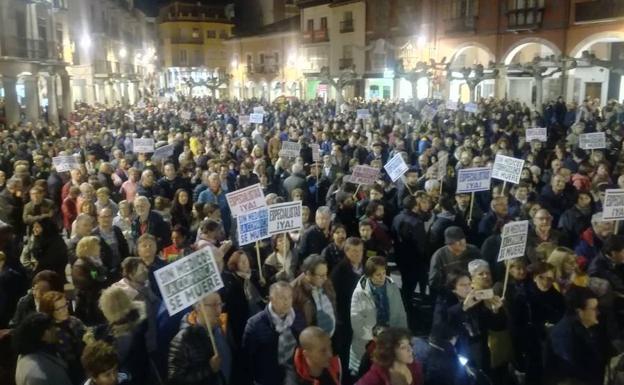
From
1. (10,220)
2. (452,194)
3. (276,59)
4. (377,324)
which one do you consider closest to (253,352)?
(377,324)

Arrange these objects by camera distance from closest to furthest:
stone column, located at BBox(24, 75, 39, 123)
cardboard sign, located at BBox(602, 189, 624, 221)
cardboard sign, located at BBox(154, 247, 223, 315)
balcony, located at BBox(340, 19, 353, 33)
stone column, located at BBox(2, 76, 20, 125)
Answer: cardboard sign, located at BBox(154, 247, 223, 315), cardboard sign, located at BBox(602, 189, 624, 221), stone column, located at BBox(2, 76, 20, 125), stone column, located at BBox(24, 75, 39, 123), balcony, located at BBox(340, 19, 353, 33)

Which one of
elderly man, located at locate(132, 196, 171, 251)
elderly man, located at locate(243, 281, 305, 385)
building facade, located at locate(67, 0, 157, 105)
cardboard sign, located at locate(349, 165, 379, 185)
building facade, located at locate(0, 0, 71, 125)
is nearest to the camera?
elderly man, located at locate(243, 281, 305, 385)

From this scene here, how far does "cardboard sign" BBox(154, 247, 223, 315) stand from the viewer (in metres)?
4.64

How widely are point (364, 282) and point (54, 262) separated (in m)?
3.56

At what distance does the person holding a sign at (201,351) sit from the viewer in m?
4.29

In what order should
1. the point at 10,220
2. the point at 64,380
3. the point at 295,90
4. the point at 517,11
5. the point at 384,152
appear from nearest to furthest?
the point at 64,380 < the point at 10,220 < the point at 384,152 < the point at 517,11 < the point at 295,90

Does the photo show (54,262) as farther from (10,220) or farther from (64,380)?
(64,380)

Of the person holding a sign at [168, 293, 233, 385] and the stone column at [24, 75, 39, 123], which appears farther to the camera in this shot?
the stone column at [24, 75, 39, 123]

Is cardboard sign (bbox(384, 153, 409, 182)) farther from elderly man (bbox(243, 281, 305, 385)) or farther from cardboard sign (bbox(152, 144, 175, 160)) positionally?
elderly man (bbox(243, 281, 305, 385))

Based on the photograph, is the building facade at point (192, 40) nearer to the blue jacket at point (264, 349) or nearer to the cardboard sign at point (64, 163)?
the cardboard sign at point (64, 163)

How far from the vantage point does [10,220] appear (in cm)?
885

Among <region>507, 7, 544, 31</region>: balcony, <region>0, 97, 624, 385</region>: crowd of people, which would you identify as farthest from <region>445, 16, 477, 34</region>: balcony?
<region>0, 97, 624, 385</region>: crowd of people

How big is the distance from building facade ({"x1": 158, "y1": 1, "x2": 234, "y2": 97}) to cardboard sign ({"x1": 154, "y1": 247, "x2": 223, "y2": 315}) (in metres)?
70.2

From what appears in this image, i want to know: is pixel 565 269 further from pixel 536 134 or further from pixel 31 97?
pixel 31 97
